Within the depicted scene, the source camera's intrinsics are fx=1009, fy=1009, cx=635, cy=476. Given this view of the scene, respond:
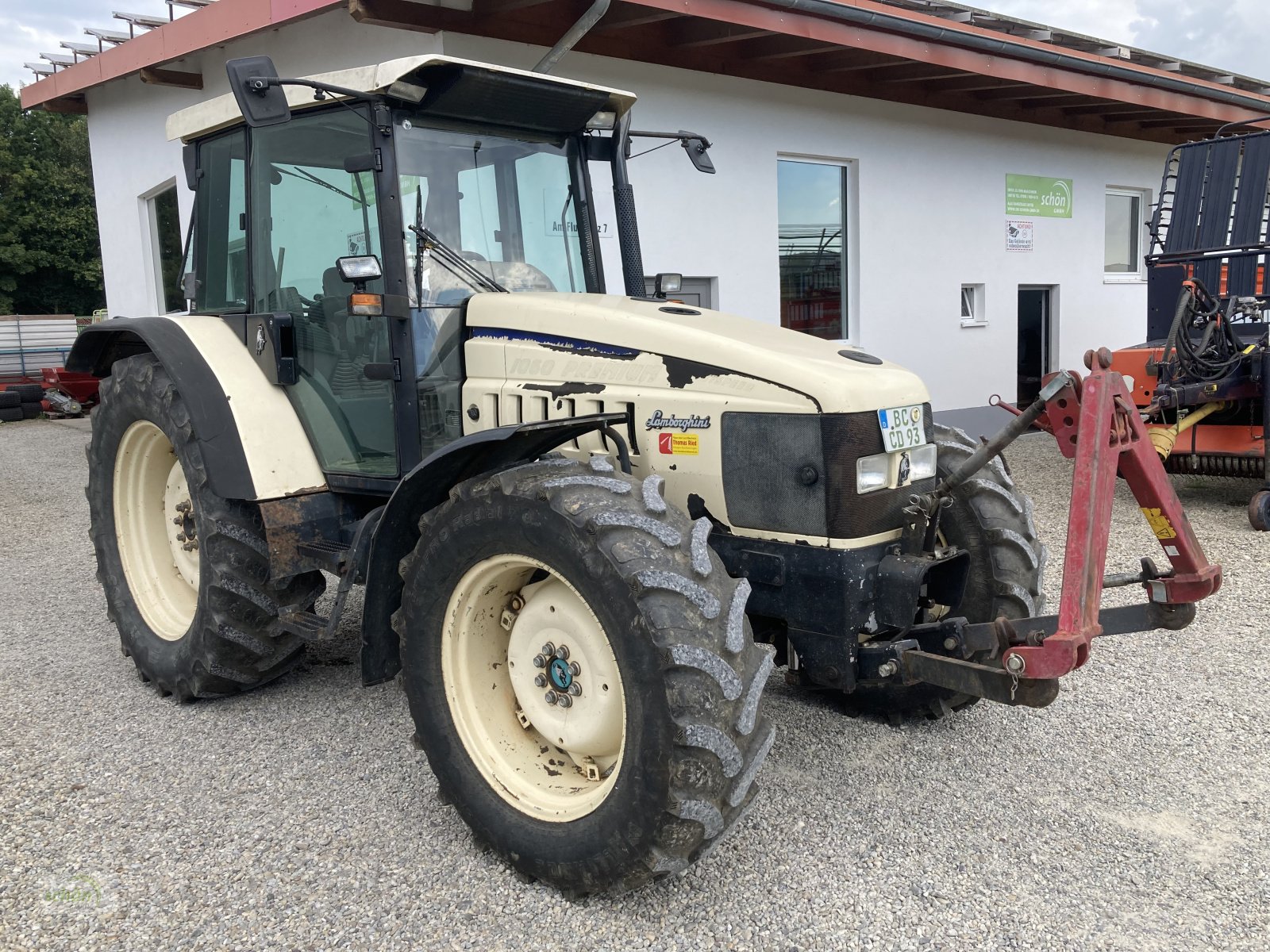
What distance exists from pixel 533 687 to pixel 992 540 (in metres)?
1.62

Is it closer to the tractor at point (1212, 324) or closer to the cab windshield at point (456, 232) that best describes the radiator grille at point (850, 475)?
the cab windshield at point (456, 232)

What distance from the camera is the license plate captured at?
2.91m

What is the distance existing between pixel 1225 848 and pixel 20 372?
2348cm

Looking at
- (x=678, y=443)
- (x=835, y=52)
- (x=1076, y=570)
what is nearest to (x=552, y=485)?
(x=678, y=443)

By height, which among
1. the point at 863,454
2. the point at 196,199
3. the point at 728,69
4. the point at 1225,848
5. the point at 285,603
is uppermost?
the point at 728,69

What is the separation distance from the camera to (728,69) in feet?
27.8

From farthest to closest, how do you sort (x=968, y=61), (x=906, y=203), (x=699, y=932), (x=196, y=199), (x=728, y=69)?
(x=906, y=203), (x=968, y=61), (x=728, y=69), (x=196, y=199), (x=699, y=932)

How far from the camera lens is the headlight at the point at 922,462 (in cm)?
307

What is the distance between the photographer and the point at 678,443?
3.07 metres

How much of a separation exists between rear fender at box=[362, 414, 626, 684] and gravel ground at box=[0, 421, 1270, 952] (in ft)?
1.79

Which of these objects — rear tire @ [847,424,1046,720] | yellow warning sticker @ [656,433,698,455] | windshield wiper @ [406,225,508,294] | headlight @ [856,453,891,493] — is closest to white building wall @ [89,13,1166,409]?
windshield wiper @ [406,225,508,294]

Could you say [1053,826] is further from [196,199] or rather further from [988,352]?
[988,352]

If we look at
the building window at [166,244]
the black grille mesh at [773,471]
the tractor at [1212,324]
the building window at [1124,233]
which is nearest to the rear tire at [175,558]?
the black grille mesh at [773,471]

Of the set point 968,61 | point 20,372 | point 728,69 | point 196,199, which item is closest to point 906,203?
point 968,61
